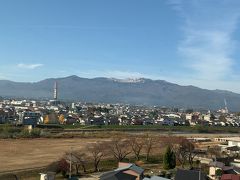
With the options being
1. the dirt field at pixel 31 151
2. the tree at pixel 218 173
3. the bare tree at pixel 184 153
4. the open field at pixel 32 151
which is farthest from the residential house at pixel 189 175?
the dirt field at pixel 31 151

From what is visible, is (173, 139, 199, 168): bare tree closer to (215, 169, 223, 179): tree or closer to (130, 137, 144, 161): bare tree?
(130, 137, 144, 161): bare tree

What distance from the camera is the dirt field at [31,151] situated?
34.1m

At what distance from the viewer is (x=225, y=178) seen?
77.8ft

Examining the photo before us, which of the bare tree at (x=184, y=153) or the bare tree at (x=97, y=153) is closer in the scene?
the bare tree at (x=97, y=153)

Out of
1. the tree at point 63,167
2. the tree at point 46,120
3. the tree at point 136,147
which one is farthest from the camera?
the tree at point 46,120

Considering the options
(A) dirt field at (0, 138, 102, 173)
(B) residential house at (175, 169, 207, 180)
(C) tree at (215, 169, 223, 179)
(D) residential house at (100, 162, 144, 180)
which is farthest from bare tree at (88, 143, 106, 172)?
(B) residential house at (175, 169, 207, 180)

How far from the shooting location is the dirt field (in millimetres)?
34062

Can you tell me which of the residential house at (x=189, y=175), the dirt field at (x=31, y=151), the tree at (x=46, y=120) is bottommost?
the dirt field at (x=31, y=151)

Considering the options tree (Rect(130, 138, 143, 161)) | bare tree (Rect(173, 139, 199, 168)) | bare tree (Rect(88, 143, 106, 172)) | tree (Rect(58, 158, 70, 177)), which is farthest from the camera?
tree (Rect(130, 138, 143, 161))

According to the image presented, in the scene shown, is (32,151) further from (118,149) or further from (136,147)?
(118,149)

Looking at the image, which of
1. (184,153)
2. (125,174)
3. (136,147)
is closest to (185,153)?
(184,153)

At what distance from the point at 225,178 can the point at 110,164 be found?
38.8ft

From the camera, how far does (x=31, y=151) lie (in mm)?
41438

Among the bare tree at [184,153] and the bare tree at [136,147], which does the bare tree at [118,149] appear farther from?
the bare tree at [184,153]
